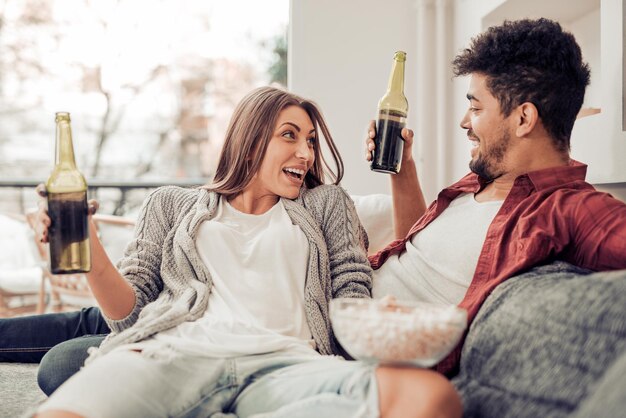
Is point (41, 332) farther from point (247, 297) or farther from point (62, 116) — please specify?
point (62, 116)

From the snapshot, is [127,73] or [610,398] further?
[127,73]

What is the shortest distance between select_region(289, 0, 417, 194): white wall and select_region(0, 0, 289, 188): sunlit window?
3907 mm

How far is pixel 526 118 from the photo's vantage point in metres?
1.77

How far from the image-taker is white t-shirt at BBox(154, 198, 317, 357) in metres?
1.54

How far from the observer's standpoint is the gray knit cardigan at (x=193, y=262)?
1684 millimetres

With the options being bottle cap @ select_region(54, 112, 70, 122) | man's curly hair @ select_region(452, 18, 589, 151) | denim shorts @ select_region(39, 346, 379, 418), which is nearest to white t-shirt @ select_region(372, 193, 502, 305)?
man's curly hair @ select_region(452, 18, 589, 151)

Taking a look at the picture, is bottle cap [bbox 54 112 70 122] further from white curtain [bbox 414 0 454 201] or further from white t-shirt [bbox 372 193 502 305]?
white curtain [bbox 414 0 454 201]

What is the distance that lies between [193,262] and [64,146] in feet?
1.45

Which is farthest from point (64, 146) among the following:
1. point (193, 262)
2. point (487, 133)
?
point (487, 133)

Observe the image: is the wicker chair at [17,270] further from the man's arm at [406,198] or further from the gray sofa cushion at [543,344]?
the gray sofa cushion at [543,344]

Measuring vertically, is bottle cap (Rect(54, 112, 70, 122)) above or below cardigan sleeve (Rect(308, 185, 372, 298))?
above

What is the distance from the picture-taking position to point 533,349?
4.04 ft

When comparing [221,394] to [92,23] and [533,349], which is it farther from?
[92,23]

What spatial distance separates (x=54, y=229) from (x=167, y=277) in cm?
43
